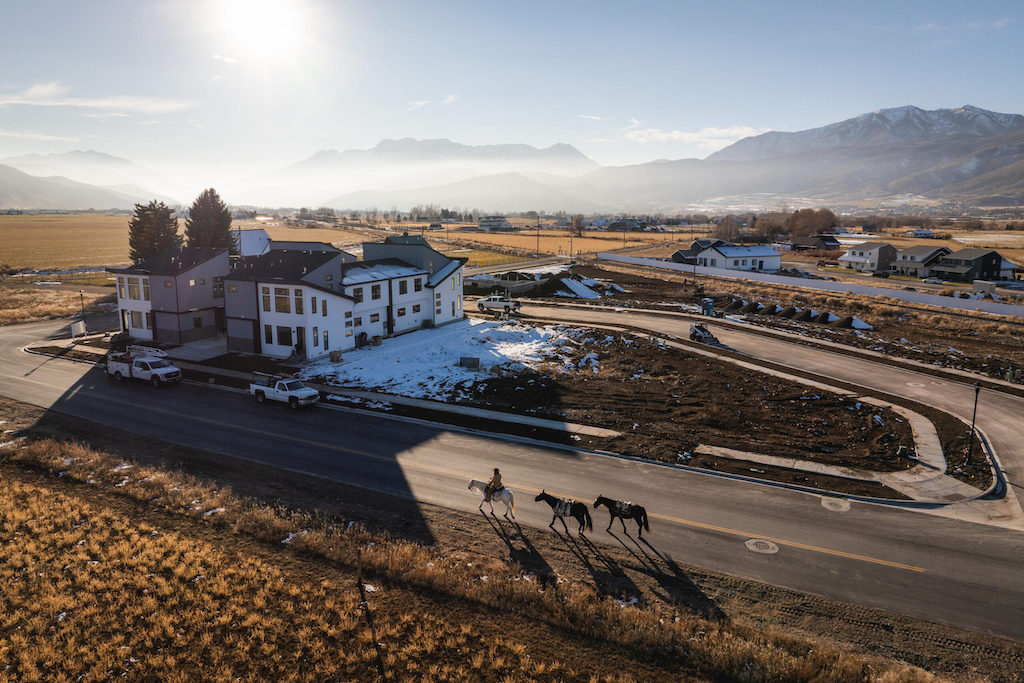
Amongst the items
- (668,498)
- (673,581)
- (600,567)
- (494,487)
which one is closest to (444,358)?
(494,487)

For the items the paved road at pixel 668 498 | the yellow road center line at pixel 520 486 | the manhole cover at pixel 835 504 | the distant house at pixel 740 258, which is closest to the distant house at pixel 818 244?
the distant house at pixel 740 258

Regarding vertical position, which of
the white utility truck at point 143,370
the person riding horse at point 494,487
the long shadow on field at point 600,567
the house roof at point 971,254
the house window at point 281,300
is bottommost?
the long shadow on field at point 600,567

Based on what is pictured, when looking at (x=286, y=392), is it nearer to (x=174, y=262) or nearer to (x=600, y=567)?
A: (x=600, y=567)

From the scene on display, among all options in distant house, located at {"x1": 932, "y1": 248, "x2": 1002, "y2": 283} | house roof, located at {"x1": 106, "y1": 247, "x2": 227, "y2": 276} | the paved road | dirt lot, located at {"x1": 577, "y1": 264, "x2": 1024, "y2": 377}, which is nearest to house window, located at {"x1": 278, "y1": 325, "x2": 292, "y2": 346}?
the paved road

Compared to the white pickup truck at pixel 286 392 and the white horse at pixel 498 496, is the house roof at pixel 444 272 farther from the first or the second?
the white horse at pixel 498 496

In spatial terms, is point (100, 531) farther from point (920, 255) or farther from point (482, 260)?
point (920, 255)

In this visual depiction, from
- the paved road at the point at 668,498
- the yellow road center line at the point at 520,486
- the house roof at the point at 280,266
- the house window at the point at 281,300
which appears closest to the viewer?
the paved road at the point at 668,498

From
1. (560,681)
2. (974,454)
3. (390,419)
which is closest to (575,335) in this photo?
(390,419)
